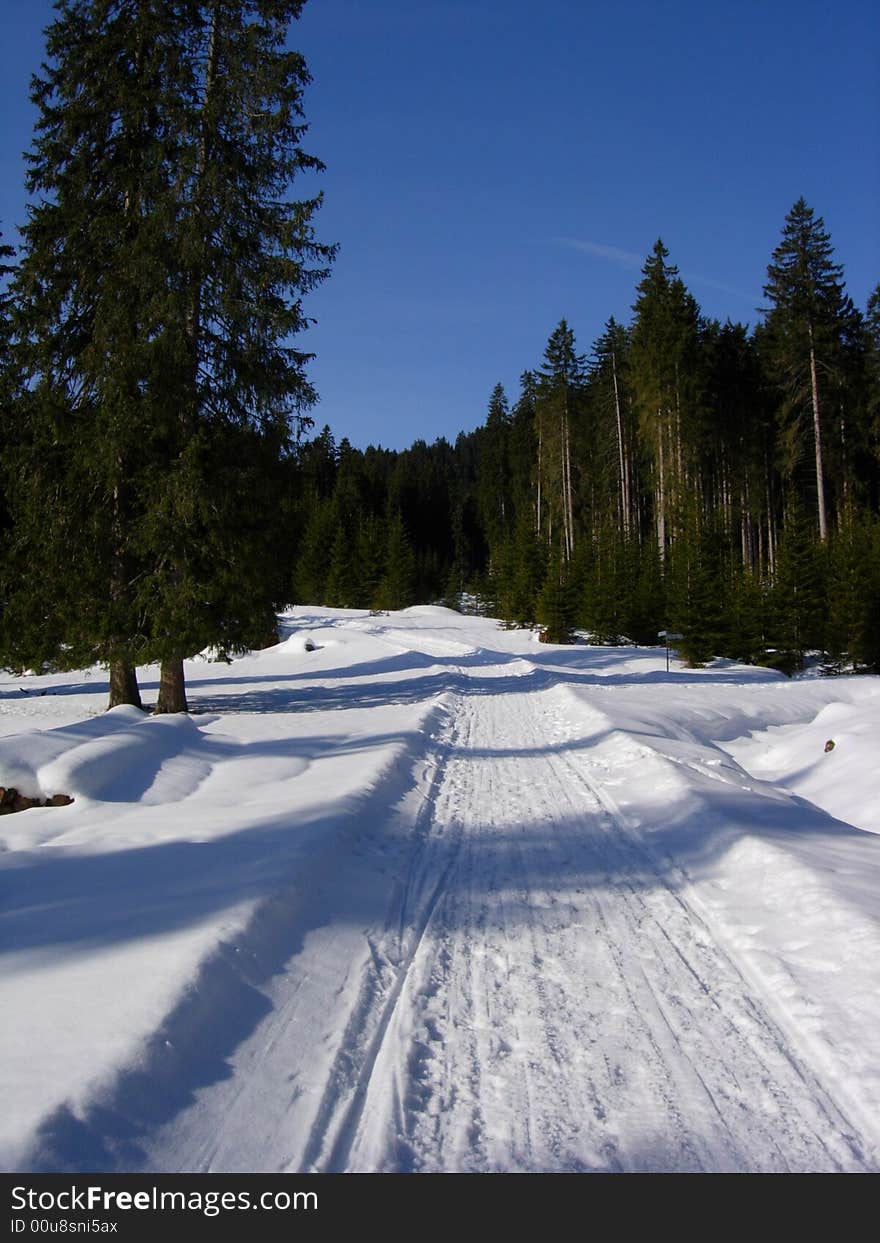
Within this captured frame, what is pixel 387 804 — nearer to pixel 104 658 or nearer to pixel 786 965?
pixel 786 965

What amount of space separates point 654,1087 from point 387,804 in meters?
4.53

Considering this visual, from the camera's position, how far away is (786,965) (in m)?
3.93

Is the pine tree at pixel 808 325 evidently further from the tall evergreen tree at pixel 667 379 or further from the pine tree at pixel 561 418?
the pine tree at pixel 561 418

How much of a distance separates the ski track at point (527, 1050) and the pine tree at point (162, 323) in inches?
396

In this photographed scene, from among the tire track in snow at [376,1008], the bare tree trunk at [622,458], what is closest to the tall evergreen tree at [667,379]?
the bare tree trunk at [622,458]

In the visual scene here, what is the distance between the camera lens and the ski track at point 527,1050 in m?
2.56

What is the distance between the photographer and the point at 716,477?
41250 mm

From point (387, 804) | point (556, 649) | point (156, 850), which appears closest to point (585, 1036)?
point (156, 850)

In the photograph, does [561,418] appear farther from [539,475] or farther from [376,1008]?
[376,1008]

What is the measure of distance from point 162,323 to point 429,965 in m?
13.5

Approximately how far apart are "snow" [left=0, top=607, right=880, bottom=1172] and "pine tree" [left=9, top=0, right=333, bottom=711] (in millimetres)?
5621

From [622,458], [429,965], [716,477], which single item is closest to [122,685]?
[429,965]

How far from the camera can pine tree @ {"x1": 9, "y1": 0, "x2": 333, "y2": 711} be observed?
44.8ft

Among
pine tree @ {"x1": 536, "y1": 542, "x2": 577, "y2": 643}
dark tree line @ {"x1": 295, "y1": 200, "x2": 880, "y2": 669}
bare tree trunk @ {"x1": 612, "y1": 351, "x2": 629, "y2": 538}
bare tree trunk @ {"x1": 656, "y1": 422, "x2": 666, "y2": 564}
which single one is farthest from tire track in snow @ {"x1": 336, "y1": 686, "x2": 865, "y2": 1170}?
bare tree trunk @ {"x1": 612, "y1": 351, "x2": 629, "y2": 538}
